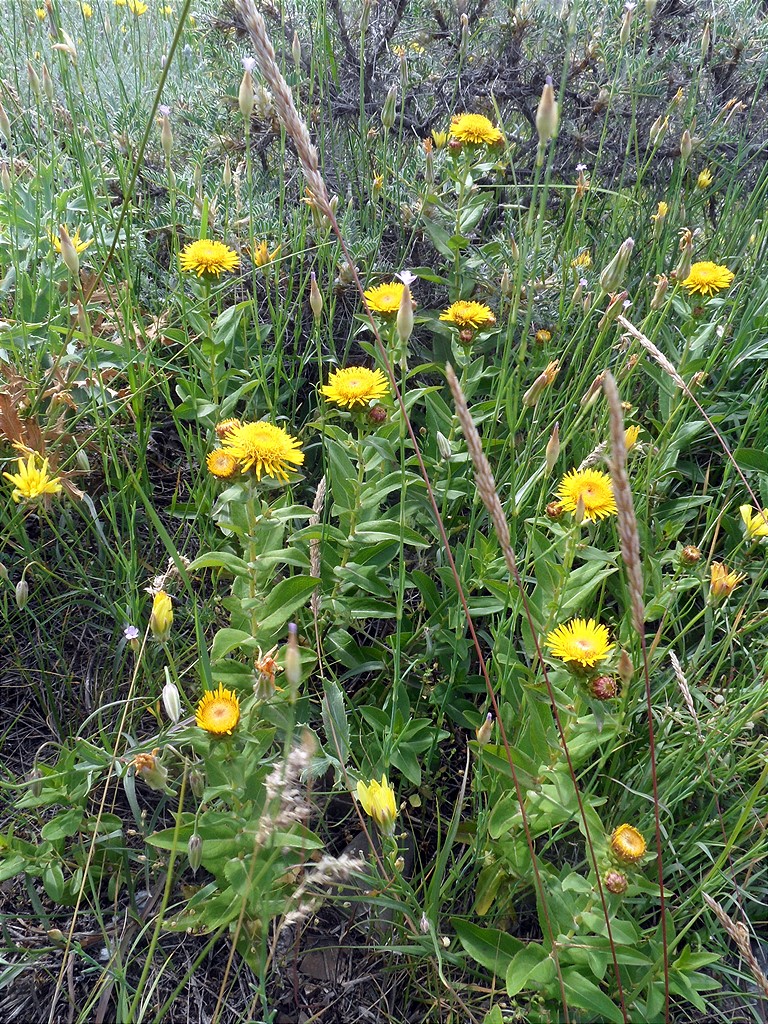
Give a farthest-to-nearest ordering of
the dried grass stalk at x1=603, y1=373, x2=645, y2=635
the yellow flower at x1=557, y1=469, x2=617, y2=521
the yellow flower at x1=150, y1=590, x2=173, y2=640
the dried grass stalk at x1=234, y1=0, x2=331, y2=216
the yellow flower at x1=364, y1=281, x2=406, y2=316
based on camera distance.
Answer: the yellow flower at x1=364, y1=281, x2=406, y2=316 → the yellow flower at x1=557, y1=469, x2=617, y2=521 → the yellow flower at x1=150, y1=590, x2=173, y2=640 → the dried grass stalk at x1=234, y1=0, x2=331, y2=216 → the dried grass stalk at x1=603, y1=373, x2=645, y2=635

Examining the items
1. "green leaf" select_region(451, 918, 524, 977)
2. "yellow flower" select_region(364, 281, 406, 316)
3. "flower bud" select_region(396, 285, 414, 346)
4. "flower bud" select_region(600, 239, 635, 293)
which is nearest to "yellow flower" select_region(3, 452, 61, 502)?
"flower bud" select_region(396, 285, 414, 346)

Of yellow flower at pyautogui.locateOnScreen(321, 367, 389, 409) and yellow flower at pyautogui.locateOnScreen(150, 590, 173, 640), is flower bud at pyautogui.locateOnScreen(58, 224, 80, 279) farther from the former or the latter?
yellow flower at pyautogui.locateOnScreen(150, 590, 173, 640)

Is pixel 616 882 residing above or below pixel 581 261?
below

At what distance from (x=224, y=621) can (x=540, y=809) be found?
2.73 feet

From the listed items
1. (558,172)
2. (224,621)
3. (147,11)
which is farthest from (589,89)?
(147,11)

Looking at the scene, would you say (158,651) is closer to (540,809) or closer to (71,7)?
(540,809)

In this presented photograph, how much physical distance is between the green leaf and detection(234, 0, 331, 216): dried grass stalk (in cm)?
120

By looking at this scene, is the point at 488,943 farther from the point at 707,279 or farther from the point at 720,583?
the point at 707,279

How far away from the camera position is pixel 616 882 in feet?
4.05

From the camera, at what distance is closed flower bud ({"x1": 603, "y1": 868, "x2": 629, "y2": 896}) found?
1.23m

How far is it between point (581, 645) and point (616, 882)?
0.39m

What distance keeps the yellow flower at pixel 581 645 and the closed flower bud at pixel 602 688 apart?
3cm

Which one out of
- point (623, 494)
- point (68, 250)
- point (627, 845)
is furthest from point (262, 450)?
point (627, 845)

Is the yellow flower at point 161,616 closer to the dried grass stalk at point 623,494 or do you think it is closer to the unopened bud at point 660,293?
the dried grass stalk at point 623,494
